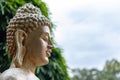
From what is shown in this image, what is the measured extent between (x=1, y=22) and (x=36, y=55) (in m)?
1.44

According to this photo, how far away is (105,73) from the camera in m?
11.1

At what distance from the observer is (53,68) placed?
361 cm

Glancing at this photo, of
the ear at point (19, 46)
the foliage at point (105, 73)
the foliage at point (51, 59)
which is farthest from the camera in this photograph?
the foliage at point (105, 73)

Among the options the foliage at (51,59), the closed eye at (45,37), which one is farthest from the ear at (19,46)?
the foliage at (51,59)

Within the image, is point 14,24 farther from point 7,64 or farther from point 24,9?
point 7,64

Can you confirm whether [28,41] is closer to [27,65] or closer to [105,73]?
[27,65]

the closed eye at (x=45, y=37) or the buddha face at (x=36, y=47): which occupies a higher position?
the closed eye at (x=45, y=37)

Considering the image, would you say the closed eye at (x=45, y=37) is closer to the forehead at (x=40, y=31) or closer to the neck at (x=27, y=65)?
the forehead at (x=40, y=31)

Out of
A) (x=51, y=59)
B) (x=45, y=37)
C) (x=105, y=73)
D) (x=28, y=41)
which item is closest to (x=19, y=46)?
(x=28, y=41)

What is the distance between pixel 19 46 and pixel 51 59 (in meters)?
1.55

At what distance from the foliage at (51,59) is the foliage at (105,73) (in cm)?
690

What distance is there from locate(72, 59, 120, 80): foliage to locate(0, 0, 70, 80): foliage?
272 inches

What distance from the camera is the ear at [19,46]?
2.13 meters

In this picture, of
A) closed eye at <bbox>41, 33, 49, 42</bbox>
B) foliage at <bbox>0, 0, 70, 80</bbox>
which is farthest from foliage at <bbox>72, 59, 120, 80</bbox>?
closed eye at <bbox>41, 33, 49, 42</bbox>
